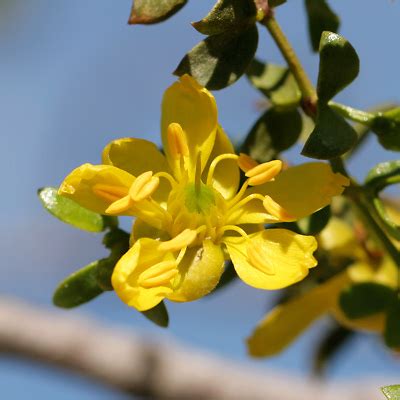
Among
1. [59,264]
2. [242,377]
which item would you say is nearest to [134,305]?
[242,377]

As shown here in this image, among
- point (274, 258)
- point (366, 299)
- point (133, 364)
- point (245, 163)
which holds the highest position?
point (245, 163)

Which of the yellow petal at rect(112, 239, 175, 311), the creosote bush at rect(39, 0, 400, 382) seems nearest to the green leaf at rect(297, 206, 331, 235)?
the creosote bush at rect(39, 0, 400, 382)

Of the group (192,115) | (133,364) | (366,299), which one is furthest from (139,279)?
(133,364)

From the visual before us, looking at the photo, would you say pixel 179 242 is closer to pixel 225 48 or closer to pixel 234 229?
pixel 234 229

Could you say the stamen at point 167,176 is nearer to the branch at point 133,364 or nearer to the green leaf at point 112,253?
the green leaf at point 112,253

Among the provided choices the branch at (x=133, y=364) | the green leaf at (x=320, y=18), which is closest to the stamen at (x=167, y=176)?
the green leaf at (x=320, y=18)

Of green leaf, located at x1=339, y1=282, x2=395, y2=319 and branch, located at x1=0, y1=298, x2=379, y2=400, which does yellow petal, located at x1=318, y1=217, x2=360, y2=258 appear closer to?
green leaf, located at x1=339, y1=282, x2=395, y2=319
